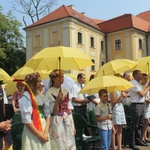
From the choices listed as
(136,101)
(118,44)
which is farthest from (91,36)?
(136,101)

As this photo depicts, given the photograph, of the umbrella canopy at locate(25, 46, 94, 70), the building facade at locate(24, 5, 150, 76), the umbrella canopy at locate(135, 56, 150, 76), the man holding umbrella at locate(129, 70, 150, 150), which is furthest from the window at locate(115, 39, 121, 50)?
the umbrella canopy at locate(25, 46, 94, 70)

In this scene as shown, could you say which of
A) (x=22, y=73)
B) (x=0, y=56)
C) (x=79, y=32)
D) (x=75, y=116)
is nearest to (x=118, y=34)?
(x=79, y=32)

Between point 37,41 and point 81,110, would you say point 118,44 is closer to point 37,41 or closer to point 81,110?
point 37,41

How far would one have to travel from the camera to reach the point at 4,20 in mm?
41000

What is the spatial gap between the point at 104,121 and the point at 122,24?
3539 centimetres

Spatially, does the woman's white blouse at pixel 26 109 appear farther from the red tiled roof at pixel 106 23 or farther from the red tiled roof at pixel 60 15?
the red tiled roof at pixel 106 23

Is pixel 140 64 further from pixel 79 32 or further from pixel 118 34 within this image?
pixel 118 34

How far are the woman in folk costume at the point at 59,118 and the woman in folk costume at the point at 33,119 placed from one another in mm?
494

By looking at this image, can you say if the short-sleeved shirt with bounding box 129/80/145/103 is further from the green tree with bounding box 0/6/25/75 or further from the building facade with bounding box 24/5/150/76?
the green tree with bounding box 0/6/25/75

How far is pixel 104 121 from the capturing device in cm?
555

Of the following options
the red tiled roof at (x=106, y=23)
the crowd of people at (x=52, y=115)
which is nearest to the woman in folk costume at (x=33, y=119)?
the crowd of people at (x=52, y=115)

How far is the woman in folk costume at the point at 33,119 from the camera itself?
371cm

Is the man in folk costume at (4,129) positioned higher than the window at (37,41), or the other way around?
the window at (37,41)

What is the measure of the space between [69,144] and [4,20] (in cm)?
3883
